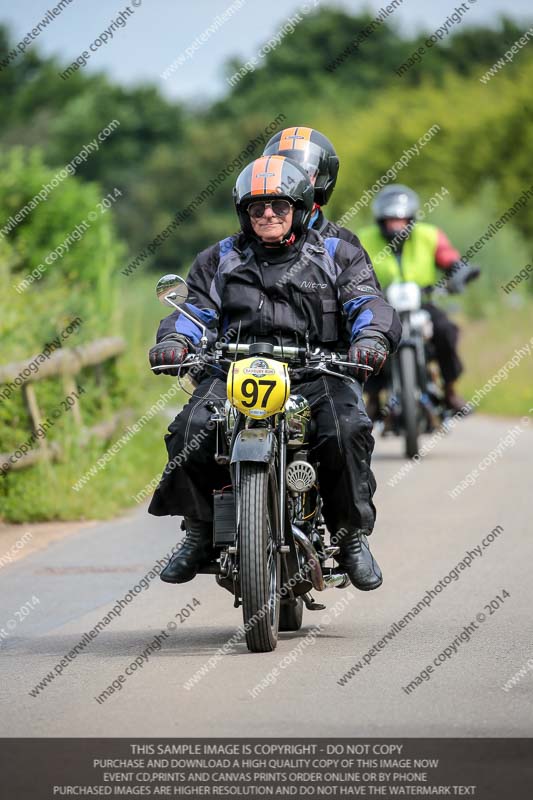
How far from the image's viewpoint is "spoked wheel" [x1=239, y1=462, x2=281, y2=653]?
6.50 m

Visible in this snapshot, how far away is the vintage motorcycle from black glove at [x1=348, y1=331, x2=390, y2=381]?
0.06 meters

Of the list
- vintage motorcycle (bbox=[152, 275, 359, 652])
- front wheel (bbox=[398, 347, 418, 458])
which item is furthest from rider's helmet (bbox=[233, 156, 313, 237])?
front wheel (bbox=[398, 347, 418, 458])

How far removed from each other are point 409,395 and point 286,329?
23.8 ft

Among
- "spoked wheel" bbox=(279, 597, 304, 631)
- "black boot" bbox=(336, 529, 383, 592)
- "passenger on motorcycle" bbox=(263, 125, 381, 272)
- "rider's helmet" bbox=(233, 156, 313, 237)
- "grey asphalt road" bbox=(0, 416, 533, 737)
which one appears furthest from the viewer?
"passenger on motorcycle" bbox=(263, 125, 381, 272)

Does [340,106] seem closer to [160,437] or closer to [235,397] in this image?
[160,437]

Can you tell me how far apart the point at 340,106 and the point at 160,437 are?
60.8 meters

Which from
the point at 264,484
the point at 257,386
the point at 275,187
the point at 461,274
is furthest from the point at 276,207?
the point at 461,274

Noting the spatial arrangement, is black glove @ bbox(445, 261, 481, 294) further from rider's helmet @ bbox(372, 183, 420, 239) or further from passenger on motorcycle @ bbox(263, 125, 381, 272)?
passenger on motorcycle @ bbox(263, 125, 381, 272)

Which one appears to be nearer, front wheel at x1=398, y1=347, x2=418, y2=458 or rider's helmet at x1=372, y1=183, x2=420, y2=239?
rider's helmet at x1=372, y1=183, x2=420, y2=239

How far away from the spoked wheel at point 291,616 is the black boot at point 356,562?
1.03 ft

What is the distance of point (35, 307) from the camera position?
14703mm

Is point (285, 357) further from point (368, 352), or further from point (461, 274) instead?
point (461, 274)
